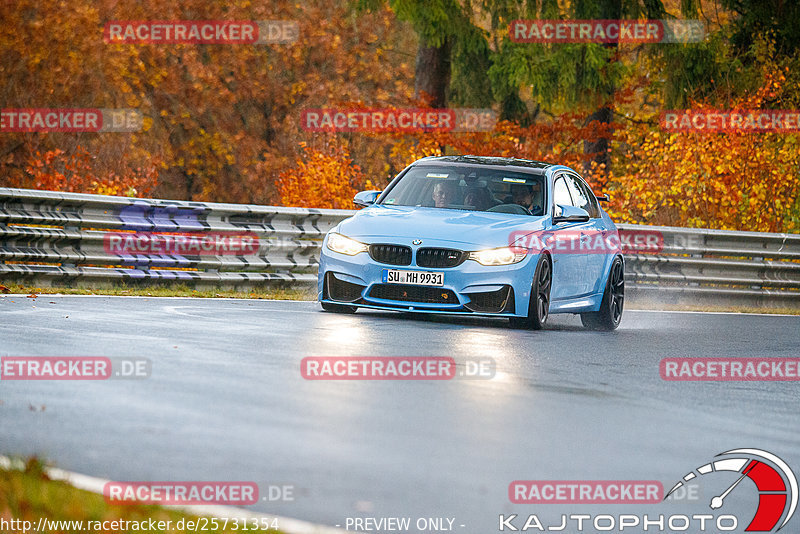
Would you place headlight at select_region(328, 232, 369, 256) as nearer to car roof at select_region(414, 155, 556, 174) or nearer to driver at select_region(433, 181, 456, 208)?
driver at select_region(433, 181, 456, 208)

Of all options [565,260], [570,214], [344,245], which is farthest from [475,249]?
[570,214]

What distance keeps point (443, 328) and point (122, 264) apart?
14.8 ft

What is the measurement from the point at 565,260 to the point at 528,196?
86 centimetres

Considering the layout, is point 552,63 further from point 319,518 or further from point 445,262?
point 319,518

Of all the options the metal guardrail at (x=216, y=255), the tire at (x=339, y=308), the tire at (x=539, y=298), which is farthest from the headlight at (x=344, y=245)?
the metal guardrail at (x=216, y=255)

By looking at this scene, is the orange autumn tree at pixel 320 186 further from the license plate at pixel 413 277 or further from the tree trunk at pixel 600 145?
the license plate at pixel 413 277

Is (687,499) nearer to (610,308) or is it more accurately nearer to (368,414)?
(368,414)

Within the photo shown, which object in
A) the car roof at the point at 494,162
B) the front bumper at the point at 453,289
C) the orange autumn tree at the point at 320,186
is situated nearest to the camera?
the front bumper at the point at 453,289

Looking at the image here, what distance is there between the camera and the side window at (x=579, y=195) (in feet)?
56.2

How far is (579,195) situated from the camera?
1739cm

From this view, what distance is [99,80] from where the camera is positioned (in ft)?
154

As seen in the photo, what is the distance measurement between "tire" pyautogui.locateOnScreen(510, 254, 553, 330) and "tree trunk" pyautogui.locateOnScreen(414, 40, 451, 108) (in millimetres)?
19643

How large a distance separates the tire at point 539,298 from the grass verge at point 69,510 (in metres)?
8.92

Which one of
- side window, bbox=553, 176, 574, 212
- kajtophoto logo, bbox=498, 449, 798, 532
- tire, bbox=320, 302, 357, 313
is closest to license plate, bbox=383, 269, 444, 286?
tire, bbox=320, 302, 357, 313
